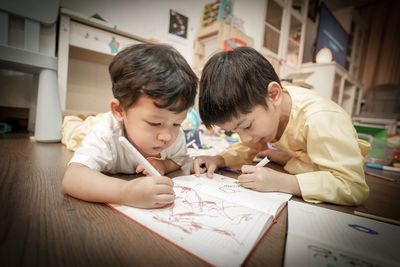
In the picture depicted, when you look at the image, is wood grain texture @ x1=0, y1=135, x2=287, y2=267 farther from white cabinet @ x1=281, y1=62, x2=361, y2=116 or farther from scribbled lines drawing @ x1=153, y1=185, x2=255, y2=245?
white cabinet @ x1=281, y1=62, x2=361, y2=116

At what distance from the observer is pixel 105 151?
49cm

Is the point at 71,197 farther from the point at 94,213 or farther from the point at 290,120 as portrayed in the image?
the point at 290,120

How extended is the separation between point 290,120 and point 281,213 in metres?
0.28

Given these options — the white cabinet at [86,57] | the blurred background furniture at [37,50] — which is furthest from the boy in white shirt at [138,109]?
the white cabinet at [86,57]

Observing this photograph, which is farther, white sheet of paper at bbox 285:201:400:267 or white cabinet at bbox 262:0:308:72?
white cabinet at bbox 262:0:308:72

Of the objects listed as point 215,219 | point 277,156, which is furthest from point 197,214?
point 277,156

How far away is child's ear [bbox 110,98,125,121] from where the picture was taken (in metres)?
0.48

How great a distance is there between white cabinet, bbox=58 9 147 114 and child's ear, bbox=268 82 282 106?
0.95 m

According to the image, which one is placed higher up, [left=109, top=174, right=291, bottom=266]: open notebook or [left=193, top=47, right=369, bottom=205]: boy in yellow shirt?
[left=193, top=47, right=369, bottom=205]: boy in yellow shirt

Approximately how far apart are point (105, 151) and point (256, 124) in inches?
14.2

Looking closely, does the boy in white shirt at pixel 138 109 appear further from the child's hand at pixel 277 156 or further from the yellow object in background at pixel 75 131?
the child's hand at pixel 277 156

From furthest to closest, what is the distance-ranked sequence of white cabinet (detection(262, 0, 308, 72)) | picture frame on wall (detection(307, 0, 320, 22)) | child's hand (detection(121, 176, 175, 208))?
picture frame on wall (detection(307, 0, 320, 22)) < white cabinet (detection(262, 0, 308, 72)) < child's hand (detection(121, 176, 175, 208))

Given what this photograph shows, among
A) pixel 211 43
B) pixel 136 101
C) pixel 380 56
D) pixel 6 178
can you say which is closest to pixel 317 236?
pixel 136 101

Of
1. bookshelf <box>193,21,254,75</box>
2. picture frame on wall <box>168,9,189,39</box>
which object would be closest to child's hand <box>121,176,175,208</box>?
bookshelf <box>193,21,254,75</box>
